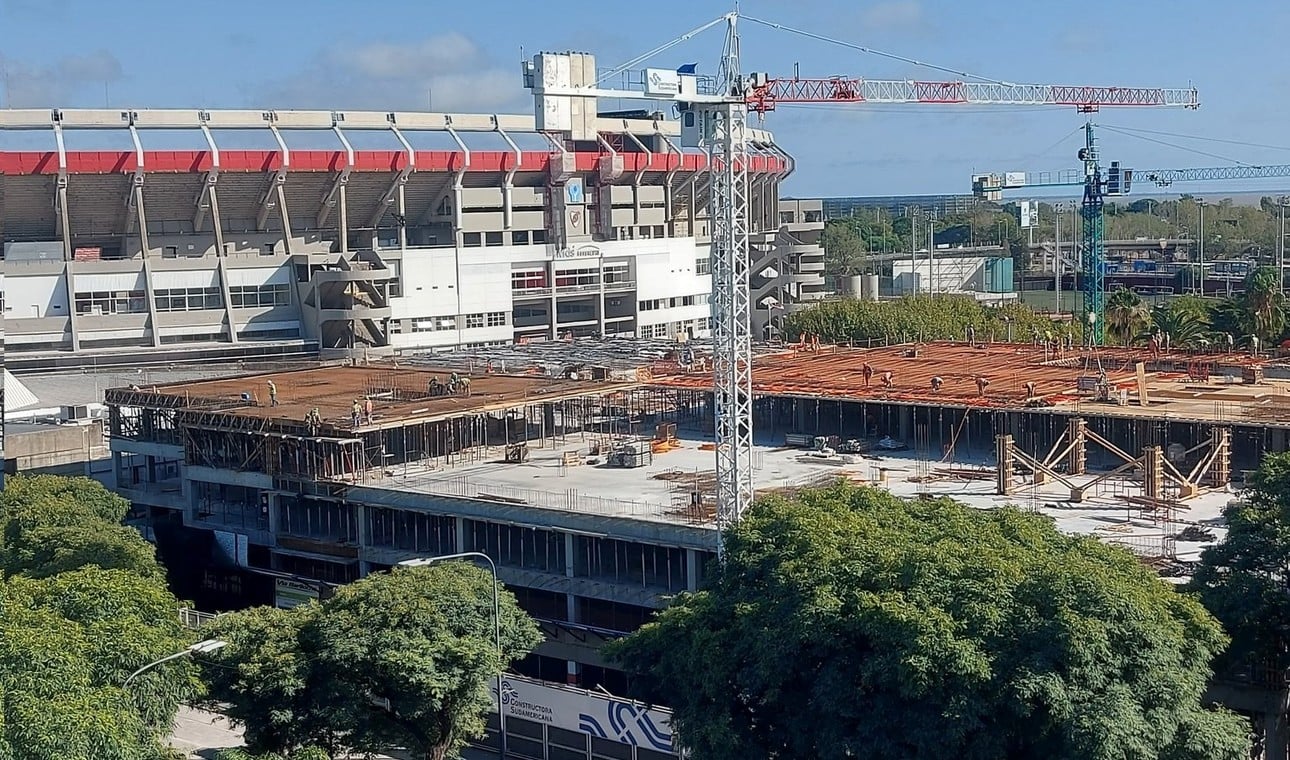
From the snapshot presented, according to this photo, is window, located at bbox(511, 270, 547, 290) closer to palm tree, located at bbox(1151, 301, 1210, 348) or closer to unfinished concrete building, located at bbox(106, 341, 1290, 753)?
unfinished concrete building, located at bbox(106, 341, 1290, 753)

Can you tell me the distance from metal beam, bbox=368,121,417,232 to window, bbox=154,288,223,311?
1301 cm

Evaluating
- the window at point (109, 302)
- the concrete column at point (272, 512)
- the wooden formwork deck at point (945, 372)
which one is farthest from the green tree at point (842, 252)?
the concrete column at point (272, 512)

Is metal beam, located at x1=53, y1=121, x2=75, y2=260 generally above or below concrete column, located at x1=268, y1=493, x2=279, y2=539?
above

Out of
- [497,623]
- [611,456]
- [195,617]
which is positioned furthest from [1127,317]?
[497,623]

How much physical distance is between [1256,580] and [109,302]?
71861mm

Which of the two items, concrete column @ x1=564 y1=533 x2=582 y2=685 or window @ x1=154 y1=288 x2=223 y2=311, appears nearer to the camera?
concrete column @ x1=564 y1=533 x2=582 y2=685

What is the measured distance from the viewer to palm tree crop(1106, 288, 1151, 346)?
82.2 meters

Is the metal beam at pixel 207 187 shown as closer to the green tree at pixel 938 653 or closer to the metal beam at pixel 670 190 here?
the metal beam at pixel 670 190

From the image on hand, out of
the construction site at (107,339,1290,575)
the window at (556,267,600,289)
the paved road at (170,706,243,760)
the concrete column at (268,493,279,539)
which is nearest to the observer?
the paved road at (170,706,243,760)

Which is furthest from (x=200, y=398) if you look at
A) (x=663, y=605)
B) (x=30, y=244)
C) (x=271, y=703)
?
(x=30, y=244)

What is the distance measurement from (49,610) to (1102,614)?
21799 mm

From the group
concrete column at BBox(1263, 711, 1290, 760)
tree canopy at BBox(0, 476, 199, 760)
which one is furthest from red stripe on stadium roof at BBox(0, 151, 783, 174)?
concrete column at BBox(1263, 711, 1290, 760)

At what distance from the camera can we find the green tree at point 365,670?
106 ft

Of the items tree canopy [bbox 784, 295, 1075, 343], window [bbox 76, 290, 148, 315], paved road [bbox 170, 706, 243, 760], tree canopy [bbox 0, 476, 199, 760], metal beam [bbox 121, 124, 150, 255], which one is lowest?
paved road [bbox 170, 706, 243, 760]
